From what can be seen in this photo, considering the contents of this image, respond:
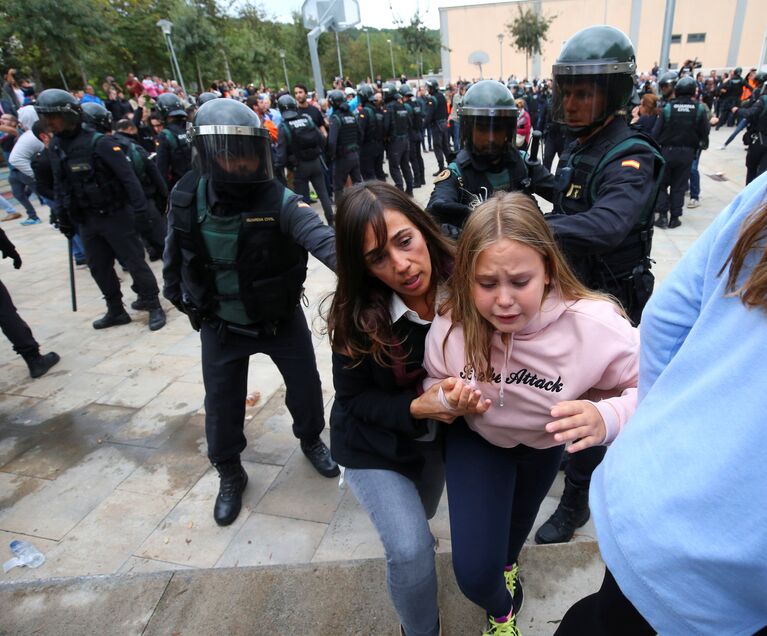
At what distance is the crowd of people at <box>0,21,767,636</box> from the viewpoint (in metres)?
0.80

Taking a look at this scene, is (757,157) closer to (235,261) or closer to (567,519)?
(567,519)

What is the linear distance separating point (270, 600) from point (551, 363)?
1561 mm

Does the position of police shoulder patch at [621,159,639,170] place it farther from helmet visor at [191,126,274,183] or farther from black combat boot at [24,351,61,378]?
black combat boot at [24,351,61,378]

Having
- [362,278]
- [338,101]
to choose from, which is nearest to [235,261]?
[362,278]

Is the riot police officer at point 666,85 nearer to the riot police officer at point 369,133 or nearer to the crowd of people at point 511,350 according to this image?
the riot police officer at point 369,133

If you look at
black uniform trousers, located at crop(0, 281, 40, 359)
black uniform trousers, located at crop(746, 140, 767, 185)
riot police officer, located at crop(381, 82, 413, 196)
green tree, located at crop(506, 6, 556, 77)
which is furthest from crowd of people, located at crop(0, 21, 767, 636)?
green tree, located at crop(506, 6, 556, 77)

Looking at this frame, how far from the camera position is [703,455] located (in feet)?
2.57

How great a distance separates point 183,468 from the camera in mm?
3158

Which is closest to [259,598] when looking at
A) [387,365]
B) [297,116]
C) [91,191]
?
[387,365]

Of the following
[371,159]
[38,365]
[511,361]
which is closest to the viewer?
[511,361]

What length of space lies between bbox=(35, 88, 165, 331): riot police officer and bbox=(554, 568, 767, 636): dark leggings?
4878mm

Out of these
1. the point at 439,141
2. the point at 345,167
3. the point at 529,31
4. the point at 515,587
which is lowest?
the point at 515,587

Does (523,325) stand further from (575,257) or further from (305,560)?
(305,560)

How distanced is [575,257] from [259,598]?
1.99m
